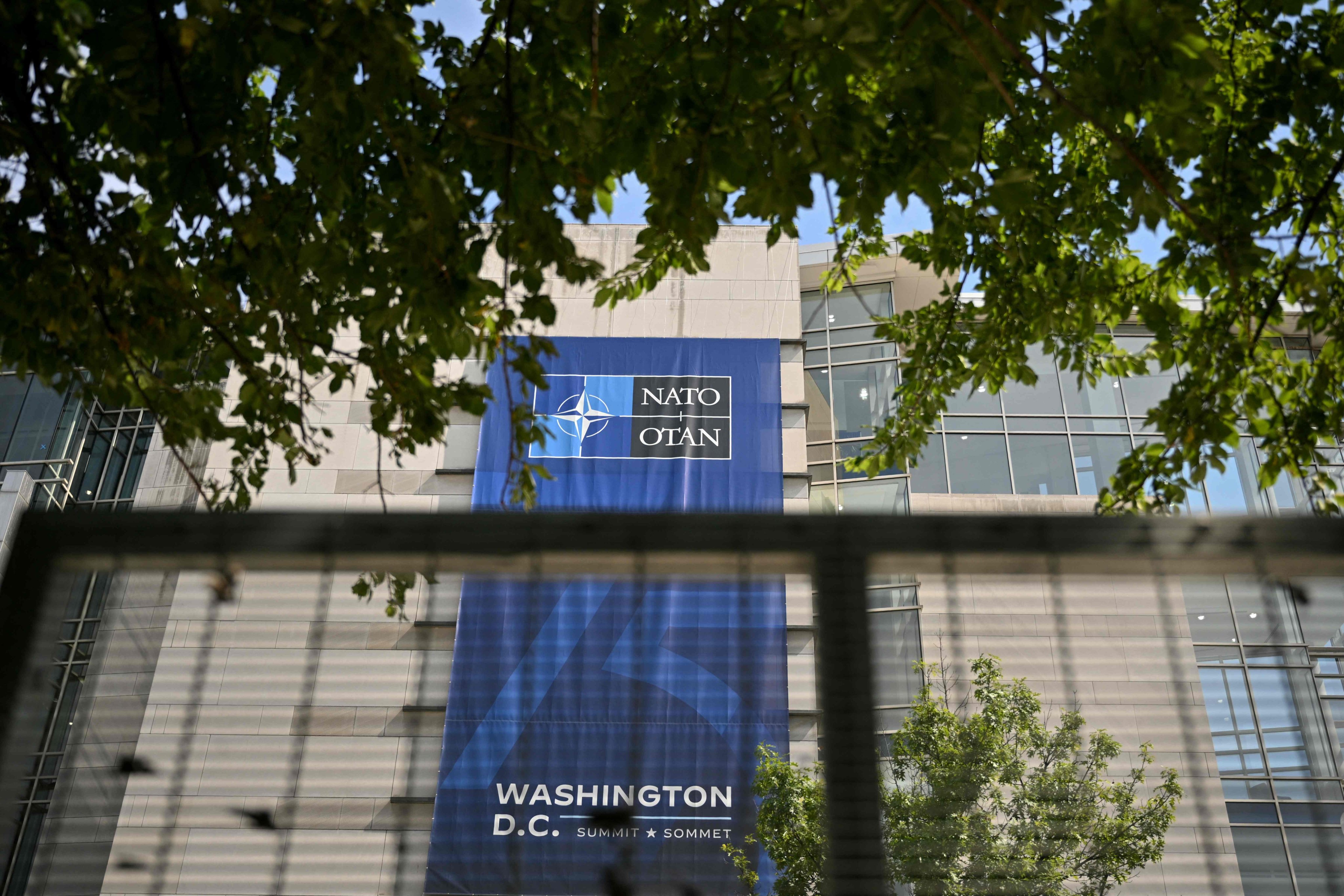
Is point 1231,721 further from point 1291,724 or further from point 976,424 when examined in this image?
point 976,424

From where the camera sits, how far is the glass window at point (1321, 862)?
1.39m

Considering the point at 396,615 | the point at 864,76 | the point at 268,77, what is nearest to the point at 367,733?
the point at 396,615

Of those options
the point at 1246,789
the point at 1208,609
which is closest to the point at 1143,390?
the point at 1246,789

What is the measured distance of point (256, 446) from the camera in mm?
3957

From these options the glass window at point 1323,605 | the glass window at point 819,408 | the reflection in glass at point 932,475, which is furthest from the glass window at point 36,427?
the glass window at point 1323,605

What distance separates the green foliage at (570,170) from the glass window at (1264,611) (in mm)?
1217

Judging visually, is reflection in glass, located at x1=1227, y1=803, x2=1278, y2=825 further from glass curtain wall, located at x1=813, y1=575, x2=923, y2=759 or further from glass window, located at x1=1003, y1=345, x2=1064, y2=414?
glass window, located at x1=1003, y1=345, x2=1064, y2=414

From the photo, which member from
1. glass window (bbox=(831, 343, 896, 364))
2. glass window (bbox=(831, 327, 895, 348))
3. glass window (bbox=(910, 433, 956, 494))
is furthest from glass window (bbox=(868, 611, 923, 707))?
glass window (bbox=(831, 327, 895, 348))

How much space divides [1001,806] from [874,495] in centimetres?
1480

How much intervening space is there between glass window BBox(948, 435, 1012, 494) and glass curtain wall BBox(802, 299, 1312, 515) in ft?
0.05

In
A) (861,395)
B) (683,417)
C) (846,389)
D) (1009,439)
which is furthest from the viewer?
(846,389)

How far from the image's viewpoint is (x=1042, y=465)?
1586cm

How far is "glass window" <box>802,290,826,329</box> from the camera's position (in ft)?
58.1

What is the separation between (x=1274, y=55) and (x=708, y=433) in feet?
34.9
